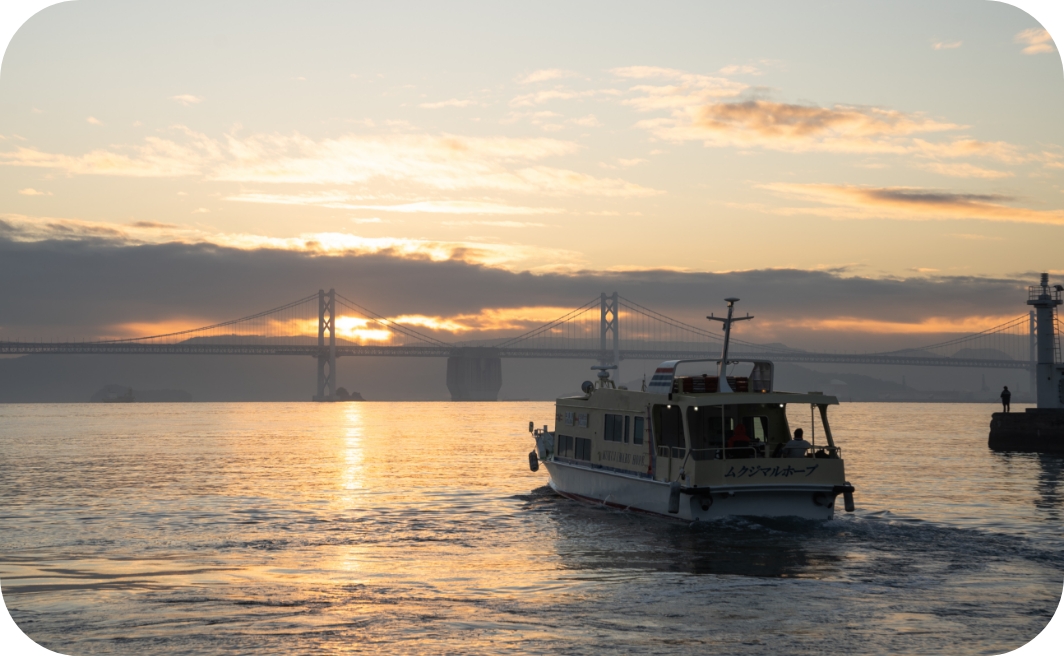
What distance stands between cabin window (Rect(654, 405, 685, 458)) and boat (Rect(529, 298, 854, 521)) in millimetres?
24

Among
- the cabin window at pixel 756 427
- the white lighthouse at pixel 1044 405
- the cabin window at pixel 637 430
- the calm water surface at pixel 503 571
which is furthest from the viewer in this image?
the white lighthouse at pixel 1044 405

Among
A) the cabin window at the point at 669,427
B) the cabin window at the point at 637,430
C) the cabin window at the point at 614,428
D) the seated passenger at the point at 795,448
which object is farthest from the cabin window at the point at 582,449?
the seated passenger at the point at 795,448

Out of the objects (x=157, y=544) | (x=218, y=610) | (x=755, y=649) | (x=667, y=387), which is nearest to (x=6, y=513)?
(x=157, y=544)

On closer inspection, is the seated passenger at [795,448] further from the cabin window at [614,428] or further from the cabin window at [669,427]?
the cabin window at [614,428]

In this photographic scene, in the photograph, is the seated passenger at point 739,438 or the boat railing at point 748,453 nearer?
the boat railing at point 748,453

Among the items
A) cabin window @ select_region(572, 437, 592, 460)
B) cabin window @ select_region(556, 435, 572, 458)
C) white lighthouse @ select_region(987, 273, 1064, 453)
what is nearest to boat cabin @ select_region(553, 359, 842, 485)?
cabin window @ select_region(572, 437, 592, 460)

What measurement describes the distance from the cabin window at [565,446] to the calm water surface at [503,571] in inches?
61.4

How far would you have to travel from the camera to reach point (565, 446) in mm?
30406

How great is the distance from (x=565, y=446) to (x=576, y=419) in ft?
4.51

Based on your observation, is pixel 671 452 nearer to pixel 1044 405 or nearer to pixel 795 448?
pixel 795 448

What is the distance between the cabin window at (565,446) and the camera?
30.1m

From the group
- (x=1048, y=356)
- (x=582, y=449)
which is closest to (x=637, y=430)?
(x=582, y=449)

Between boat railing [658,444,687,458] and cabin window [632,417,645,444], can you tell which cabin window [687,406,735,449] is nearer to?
boat railing [658,444,687,458]

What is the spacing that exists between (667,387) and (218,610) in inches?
503
